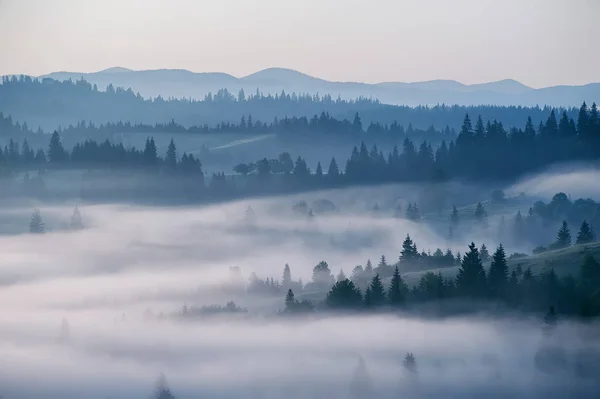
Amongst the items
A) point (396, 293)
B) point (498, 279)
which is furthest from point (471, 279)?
point (396, 293)

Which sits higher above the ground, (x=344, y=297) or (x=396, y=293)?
(x=396, y=293)

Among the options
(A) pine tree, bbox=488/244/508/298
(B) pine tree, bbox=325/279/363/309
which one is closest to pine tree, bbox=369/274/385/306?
(B) pine tree, bbox=325/279/363/309

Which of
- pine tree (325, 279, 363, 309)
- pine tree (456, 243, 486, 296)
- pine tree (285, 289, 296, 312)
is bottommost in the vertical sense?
pine tree (285, 289, 296, 312)

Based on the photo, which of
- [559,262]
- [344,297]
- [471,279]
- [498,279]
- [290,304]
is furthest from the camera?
[290,304]

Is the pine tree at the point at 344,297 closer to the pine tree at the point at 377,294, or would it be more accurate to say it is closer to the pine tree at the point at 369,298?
the pine tree at the point at 369,298

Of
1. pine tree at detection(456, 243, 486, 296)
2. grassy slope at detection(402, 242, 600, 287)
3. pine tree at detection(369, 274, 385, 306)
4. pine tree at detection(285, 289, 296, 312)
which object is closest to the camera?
grassy slope at detection(402, 242, 600, 287)

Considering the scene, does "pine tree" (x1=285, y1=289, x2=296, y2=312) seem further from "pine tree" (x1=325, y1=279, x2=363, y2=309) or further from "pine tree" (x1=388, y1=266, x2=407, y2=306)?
"pine tree" (x1=388, y1=266, x2=407, y2=306)

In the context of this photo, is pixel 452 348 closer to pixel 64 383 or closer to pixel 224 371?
pixel 224 371

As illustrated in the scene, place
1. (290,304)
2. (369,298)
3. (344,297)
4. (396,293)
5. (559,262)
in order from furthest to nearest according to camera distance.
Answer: (290,304)
(344,297)
(369,298)
(396,293)
(559,262)

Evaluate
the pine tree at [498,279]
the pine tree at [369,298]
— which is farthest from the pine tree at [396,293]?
the pine tree at [498,279]

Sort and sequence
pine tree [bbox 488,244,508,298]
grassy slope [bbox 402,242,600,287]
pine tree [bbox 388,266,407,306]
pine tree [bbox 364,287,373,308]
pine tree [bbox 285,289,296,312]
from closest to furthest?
pine tree [bbox 488,244,508,298], grassy slope [bbox 402,242,600,287], pine tree [bbox 388,266,407,306], pine tree [bbox 364,287,373,308], pine tree [bbox 285,289,296,312]

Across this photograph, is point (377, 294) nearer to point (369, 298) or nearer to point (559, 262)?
point (369, 298)

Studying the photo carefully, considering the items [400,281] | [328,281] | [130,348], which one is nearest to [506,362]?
[400,281]
